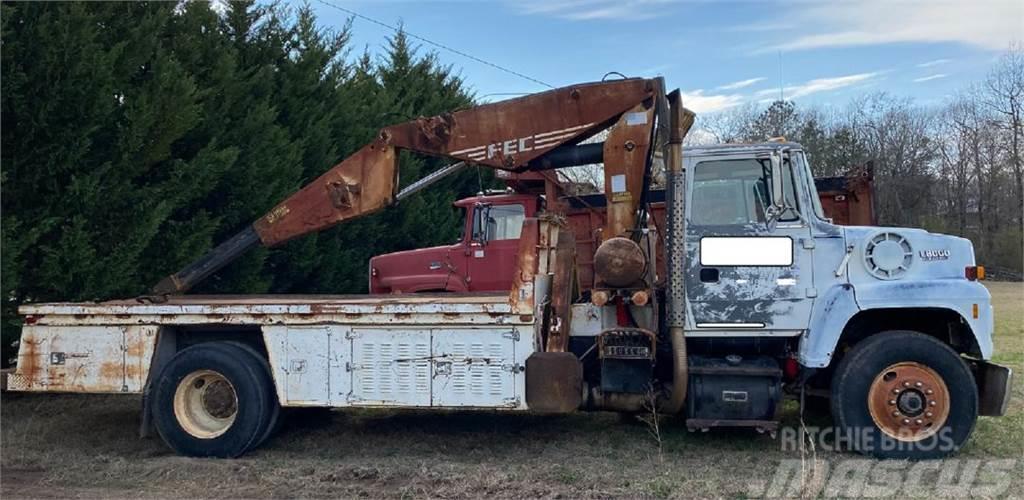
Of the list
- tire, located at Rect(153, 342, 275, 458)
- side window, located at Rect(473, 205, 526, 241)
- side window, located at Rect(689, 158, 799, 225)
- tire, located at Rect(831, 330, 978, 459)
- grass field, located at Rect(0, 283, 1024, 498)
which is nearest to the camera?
grass field, located at Rect(0, 283, 1024, 498)

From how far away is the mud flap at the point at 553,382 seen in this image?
247 inches

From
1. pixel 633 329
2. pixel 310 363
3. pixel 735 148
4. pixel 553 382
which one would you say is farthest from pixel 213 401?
pixel 735 148

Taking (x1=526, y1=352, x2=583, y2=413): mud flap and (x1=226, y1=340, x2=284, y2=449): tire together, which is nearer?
(x1=526, y1=352, x2=583, y2=413): mud flap

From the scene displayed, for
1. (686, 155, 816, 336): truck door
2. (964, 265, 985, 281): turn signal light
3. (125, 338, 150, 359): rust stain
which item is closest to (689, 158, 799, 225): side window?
(686, 155, 816, 336): truck door

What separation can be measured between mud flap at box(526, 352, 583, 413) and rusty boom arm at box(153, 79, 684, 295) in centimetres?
128

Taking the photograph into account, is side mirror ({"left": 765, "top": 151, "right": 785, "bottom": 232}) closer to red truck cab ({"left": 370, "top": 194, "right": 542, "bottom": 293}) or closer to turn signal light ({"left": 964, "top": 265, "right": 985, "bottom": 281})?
turn signal light ({"left": 964, "top": 265, "right": 985, "bottom": 281})

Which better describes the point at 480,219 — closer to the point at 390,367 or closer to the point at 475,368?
the point at 390,367

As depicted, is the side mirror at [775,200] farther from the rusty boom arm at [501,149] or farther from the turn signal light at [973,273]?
the turn signal light at [973,273]

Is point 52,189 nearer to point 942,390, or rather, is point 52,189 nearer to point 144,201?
point 144,201

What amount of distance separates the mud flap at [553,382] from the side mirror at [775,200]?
1.98 meters

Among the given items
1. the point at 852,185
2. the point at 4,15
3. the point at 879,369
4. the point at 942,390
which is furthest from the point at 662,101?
the point at 4,15

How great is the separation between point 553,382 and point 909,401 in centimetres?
281

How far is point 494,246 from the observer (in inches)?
419

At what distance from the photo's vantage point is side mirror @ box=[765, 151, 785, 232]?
6.52 metres
